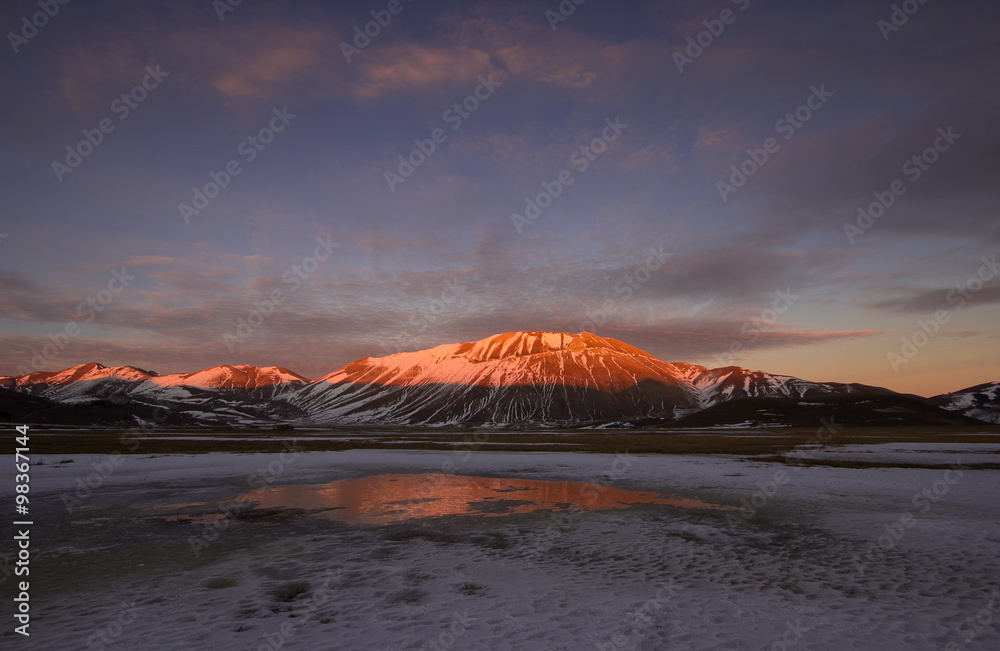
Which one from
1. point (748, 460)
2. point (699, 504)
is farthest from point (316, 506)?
point (748, 460)

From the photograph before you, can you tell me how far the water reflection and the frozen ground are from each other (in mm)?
1149

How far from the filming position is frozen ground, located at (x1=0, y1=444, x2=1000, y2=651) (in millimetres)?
9258

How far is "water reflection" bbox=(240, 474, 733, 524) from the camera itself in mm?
21516

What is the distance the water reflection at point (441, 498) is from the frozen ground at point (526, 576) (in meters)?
1.15

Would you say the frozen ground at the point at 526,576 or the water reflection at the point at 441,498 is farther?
the water reflection at the point at 441,498

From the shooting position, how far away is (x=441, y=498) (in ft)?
82.4

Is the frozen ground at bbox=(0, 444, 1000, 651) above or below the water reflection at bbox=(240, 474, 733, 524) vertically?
above

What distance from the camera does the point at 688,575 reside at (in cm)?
1286

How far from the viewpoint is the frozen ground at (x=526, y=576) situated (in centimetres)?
926

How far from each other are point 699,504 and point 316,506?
17.2m

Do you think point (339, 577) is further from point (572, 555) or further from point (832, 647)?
point (832, 647)

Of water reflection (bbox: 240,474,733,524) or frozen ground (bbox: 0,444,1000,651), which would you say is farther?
water reflection (bbox: 240,474,733,524)

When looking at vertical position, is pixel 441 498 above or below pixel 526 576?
below

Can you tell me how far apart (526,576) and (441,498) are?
13.0 metres
